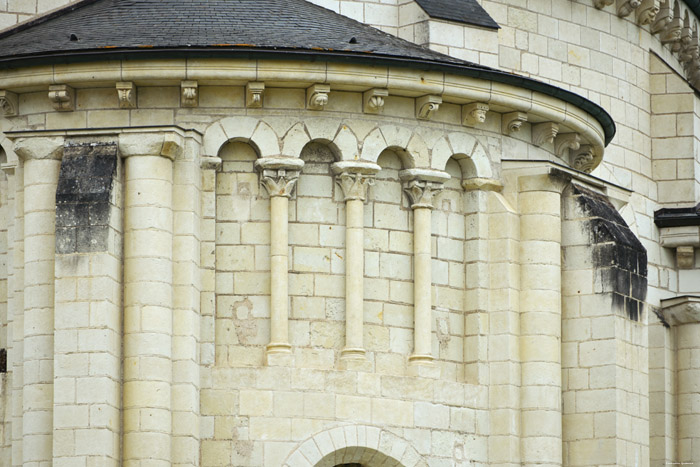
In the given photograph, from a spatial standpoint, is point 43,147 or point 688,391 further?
point 688,391

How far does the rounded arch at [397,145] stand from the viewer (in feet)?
83.0

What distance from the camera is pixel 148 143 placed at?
2420 centimetres

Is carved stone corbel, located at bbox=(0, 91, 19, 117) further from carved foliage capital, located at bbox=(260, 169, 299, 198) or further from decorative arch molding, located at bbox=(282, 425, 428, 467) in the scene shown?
decorative arch molding, located at bbox=(282, 425, 428, 467)

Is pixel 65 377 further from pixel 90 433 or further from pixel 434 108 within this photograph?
pixel 434 108

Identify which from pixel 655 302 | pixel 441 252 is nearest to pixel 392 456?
pixel 441 252

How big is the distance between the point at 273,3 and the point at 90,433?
268 inches

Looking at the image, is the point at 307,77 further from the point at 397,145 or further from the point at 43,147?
the point at 43,147

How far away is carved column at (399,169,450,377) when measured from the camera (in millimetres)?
25188

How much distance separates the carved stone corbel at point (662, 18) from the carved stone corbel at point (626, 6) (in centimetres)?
92

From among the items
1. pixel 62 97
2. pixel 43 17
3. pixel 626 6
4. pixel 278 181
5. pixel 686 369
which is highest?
pixel 626 6

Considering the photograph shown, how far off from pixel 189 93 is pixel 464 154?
3711 millimetres

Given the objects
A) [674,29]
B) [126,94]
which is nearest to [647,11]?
[674,29]

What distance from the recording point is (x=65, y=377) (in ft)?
77.4

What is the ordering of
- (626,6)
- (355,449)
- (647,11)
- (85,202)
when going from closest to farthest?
(85,202) < (355,449) < (626,6) < (647,11)
